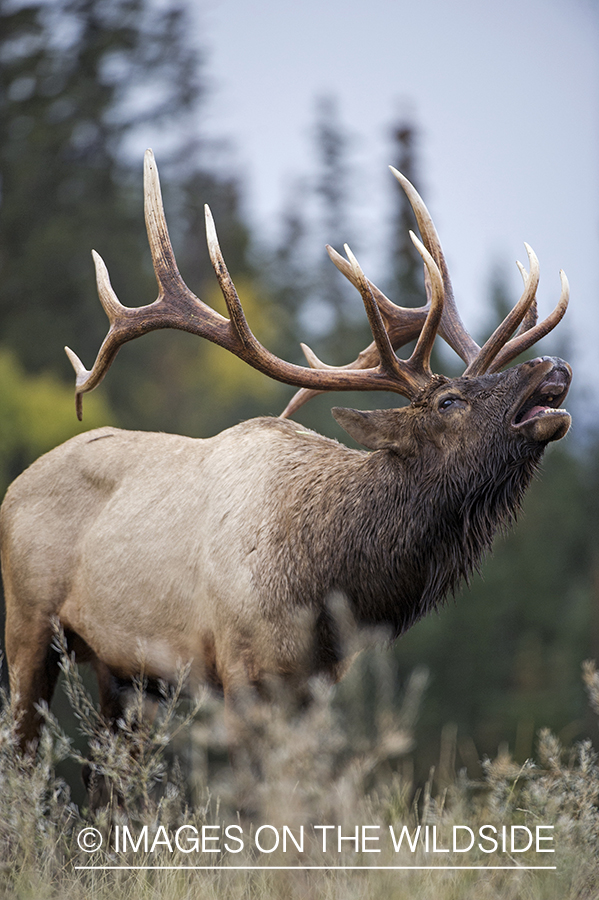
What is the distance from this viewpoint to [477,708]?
1864 centimetres

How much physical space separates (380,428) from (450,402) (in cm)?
28

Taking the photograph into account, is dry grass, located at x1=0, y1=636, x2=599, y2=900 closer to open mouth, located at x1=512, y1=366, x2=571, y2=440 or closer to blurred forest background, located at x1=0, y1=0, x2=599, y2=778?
open mouth, located at x1=512, y1=366, x2=571, y2=440

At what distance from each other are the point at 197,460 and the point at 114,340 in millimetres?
603

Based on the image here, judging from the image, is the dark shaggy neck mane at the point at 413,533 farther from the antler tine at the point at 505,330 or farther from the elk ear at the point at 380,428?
the antler tine at the point at 505,330

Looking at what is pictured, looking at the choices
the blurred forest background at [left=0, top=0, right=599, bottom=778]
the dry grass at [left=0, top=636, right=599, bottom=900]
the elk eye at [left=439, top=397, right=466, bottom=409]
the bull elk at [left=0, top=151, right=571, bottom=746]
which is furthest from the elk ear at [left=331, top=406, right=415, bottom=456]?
the blurred forest background at [left=0, top=0, right=599, bottom=778]

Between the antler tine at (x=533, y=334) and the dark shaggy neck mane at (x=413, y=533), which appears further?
the antler tine at (x=533, y=334)

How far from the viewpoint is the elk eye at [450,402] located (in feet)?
11.3

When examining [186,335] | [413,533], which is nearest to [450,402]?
[413,533]

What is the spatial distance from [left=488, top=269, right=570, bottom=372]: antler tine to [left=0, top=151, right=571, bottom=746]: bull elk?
0.4 inches

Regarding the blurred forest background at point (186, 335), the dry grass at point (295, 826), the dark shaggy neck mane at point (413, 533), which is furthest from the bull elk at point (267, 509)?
the blurred forest background at point (186, 335)

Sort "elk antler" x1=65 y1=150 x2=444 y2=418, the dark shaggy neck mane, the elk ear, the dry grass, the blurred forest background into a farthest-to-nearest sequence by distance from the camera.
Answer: the blurred forest background < "elk antler" x1=65 y1=150 x2=444 y2=418 < the elk ear < the dark shaggy neck mane < the dry grass

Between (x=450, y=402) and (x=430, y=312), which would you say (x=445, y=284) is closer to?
(x=430, y=312)

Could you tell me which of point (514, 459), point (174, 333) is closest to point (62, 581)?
point (514, 459)

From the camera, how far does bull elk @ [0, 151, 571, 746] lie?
11.2ft
